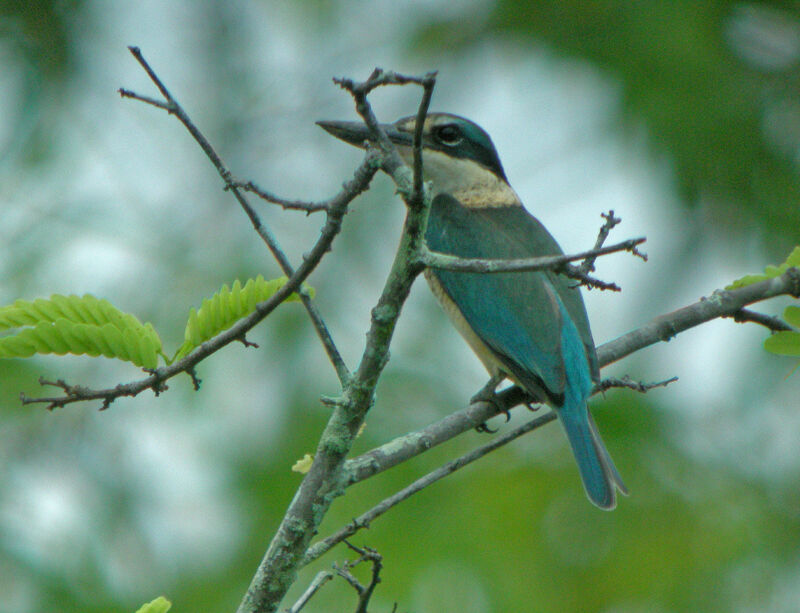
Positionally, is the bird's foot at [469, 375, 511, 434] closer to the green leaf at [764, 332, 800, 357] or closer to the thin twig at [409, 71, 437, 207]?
the green leaf at [764, 332, 800, 357]

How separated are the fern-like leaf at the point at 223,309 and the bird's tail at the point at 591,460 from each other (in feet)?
5.23

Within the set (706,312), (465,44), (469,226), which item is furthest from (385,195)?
(706,312)

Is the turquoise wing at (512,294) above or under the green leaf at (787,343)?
above

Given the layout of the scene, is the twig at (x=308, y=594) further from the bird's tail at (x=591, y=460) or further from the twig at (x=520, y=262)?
the bird's tail at (x=591, y=460)

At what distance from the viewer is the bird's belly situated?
406 cm

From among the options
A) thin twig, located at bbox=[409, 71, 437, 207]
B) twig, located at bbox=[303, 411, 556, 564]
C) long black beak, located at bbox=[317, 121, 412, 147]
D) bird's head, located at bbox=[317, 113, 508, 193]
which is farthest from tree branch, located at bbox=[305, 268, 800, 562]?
bird's head, located at bbox=[317, 113, 508, 193]

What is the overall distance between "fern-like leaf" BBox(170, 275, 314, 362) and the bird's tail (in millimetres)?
1594

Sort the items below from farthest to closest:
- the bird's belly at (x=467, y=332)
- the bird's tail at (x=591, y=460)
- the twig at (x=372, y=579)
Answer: the bird's belly at (x=467, y=332) → the bird's tail at (x=591, y=460) → the twig at (x=372, y=579)

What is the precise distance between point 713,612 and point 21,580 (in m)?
3.51

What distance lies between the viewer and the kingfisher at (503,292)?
361 centimetres

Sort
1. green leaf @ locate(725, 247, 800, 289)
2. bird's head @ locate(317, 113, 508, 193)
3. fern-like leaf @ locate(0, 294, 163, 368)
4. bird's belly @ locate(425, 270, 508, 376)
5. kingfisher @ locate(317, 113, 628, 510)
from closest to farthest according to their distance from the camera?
1. fern-like leaf @ locate(0, 294, 163, 368)
2. green leaf @ locate(725, 247, 800, 289)
3. kingfisher @ locate(317, 113, 628, 510)
4. bird's belly @ locate(425, 270, 508, 376)
5. bird's head @ locate(317, 113, 508, 193)

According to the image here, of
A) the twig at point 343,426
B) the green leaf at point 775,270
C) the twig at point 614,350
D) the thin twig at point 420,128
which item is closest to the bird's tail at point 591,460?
the twig at point 614,350

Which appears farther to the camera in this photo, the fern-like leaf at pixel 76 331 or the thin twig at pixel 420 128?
the fern-like leaf at pixel 76 331

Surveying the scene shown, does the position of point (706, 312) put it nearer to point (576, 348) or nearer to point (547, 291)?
point (576, 348)
